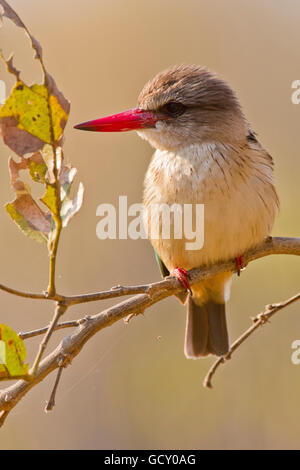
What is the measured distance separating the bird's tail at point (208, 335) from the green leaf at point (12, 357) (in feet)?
6.35

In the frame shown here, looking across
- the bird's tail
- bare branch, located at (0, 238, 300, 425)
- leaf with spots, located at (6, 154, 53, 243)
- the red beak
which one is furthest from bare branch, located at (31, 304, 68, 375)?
the bird's tail

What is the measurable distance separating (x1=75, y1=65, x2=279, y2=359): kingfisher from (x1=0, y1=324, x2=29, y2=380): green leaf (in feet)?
3.90

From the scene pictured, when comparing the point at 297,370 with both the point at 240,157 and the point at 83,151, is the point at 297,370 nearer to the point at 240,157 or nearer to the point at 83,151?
the point at 240,157

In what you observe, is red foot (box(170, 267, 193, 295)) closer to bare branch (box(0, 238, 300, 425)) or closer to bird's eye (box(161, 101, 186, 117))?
bare branch (box(0, 238, 300, 425))

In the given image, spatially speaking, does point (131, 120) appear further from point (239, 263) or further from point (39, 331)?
point (39, 331)

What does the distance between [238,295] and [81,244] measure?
94 cm

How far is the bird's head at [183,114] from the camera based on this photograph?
2.43m

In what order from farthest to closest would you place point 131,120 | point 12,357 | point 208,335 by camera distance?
1. point 208,335
2. point 131,120
3. point 12,357

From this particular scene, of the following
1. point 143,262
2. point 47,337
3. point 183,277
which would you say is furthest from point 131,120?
point 47,337

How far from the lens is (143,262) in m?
3.71

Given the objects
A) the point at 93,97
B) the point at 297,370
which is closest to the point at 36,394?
the point at 297,370

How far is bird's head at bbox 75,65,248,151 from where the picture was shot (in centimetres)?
243

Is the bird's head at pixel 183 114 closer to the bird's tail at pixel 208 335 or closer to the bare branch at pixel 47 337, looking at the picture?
the bird's tail at pixel 208 335

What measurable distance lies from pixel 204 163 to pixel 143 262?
1456 mm
